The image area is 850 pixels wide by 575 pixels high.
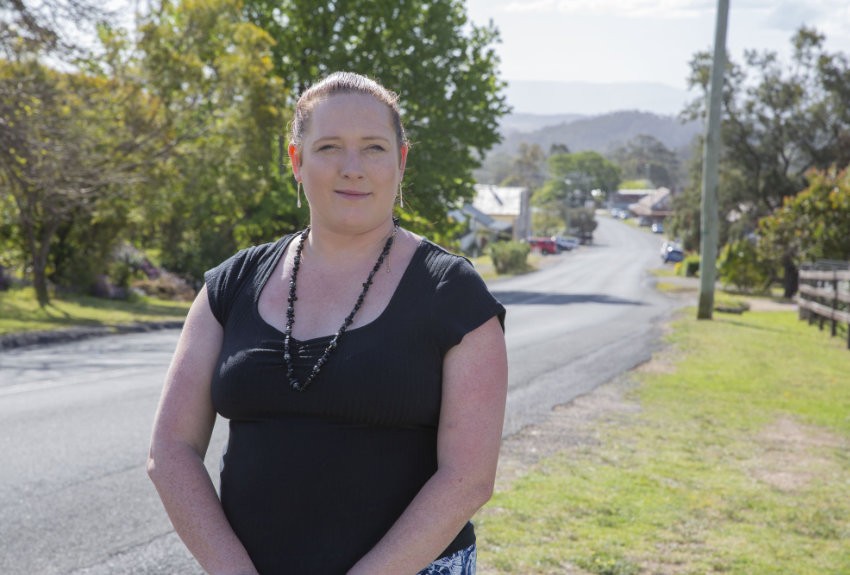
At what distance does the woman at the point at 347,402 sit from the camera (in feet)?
7.68

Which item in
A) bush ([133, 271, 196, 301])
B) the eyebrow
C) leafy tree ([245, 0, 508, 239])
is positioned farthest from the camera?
leafy tree ([245, 0, 508, 239])

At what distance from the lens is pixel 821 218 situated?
30.1 m

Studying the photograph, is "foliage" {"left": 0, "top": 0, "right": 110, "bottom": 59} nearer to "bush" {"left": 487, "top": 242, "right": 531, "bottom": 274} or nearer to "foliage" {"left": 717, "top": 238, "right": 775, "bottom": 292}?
"foliage" {"left": 717, "top": 238, "right": 775, "bottom": 292}

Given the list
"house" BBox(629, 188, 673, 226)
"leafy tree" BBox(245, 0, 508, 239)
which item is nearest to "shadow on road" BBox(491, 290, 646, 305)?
"leafy tree" BBox(245, 0, 508, 239)

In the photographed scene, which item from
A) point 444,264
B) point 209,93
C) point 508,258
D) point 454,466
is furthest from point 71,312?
point 508,258

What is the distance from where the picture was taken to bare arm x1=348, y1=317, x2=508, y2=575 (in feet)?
7.62

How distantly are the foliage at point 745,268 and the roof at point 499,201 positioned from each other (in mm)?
78449

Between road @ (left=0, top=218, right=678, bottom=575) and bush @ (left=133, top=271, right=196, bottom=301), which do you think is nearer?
road @ (left=0, top=218, right=678, bottom=575)

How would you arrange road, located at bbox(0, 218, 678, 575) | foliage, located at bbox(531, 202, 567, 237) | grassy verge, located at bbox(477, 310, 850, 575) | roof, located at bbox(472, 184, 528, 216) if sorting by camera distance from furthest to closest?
foliage, located at bbox(531, 202, 567, 237) < roof, located at bbox(472, 184, 528, 216) < road, located at bbox(0, 218, 678, 575) < grassy verge, located at bbox(477, 310, 850, 575)

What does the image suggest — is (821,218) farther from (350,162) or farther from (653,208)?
(653,208)

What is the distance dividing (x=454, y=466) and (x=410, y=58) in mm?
33783

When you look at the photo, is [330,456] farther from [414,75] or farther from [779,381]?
[414,75]

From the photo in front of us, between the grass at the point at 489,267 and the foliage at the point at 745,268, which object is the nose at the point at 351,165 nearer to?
the foliage at the point at 745,268

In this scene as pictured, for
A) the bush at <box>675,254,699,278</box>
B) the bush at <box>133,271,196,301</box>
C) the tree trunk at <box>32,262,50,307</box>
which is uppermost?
the tree trunk at <box>32,262,50,307</box>
